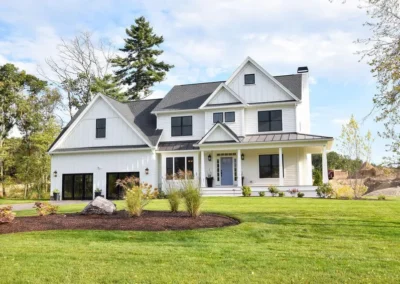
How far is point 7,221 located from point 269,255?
7424 mm

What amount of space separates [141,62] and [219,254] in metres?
38.9

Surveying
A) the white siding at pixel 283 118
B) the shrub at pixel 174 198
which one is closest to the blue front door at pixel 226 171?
the white siding at pixel 283 118

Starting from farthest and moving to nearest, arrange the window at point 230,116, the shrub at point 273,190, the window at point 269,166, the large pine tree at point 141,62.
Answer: the large pine tree at point 141,62 < the window at point 230,116 < the window at point 269,166 < the shrub at point 273,190

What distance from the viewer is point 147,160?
2397 centimetres

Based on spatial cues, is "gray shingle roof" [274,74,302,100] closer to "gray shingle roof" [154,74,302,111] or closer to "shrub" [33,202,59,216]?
"gray shingle roof" [154,74,302,111]

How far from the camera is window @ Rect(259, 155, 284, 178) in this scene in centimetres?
2347

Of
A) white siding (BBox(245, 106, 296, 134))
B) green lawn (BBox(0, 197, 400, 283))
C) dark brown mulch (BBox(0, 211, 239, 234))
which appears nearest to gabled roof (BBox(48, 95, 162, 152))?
white siding (BBox(245, 106, 296, 134))

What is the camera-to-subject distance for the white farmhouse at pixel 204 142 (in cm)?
2336

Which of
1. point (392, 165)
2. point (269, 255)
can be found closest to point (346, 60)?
point (392, 165)

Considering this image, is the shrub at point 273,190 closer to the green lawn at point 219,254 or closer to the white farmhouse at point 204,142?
the white farmhouse at point 204,142

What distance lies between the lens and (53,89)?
36.9m

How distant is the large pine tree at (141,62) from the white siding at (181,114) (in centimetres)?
1764

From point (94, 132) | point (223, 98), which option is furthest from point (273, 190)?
point (94, 132)

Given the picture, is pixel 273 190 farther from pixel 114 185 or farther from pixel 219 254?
pixel 219 254
